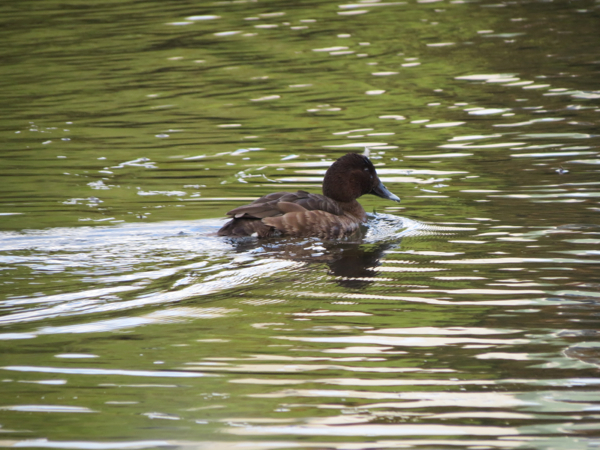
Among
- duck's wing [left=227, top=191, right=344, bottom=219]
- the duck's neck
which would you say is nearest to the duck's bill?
the duck's neck

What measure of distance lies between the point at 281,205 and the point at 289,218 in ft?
0.51

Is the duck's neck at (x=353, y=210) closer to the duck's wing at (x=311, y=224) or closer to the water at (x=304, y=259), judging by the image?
the water at (x=304, y=259)

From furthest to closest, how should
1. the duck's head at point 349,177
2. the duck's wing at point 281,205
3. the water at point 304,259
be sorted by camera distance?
the duck's head at point 349,177 → the duck's wing at point 281,205 → the water at point 304,259

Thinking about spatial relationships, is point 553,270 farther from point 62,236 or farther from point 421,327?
point 62,236

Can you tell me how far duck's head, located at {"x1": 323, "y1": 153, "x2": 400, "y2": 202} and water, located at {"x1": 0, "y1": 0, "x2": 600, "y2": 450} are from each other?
59 cm

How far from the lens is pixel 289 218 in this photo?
9117 millimetres

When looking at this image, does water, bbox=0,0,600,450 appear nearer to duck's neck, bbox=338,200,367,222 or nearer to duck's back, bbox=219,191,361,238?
duck's back, bbox=219,191,361,238

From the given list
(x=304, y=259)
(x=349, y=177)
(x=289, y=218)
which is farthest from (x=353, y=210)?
(x=304, y=259)

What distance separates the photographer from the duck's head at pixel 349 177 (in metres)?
10.1

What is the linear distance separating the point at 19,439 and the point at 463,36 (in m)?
17.5

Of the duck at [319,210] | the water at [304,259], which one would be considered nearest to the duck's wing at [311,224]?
the duck at [319,210]

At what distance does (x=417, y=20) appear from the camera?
22.8 m

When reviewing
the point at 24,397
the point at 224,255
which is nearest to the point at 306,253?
the point at 224,255

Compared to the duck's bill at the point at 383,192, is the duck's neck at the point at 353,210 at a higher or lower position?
lower
